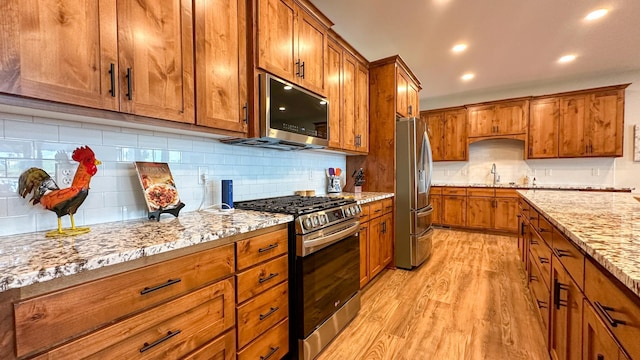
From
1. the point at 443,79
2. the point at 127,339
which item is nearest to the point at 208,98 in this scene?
the point at 127,339

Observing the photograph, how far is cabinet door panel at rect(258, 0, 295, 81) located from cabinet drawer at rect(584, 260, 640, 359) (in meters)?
1.91

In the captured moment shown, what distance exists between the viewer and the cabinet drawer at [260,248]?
1295 millimetres

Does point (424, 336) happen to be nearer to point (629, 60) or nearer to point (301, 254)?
point (301, 254)

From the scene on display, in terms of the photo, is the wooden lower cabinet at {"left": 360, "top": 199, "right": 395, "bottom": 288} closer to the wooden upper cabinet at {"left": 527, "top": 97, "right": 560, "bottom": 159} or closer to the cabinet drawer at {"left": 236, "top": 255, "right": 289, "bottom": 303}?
the cabinet drawer at {"left": 236, "top": 255, "right": 289, "bottom": 303}

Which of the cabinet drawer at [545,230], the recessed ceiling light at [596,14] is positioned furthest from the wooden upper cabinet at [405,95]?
the cabinet drawer at [545,230]

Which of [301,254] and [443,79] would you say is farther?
[443,79]

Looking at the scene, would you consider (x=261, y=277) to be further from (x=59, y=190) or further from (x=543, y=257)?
(x=543, y=257)

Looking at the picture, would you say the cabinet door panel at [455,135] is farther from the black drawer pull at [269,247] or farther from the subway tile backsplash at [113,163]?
the black drawer pull at [269,247]

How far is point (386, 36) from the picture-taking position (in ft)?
10.3

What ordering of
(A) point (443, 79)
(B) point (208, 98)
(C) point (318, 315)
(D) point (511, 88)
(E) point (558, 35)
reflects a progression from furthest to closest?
(D) point (511, 88)
(A) point (443, 79)
(E) point (558, 35)
(C) point (318, 315)
(B) point (208, 98)

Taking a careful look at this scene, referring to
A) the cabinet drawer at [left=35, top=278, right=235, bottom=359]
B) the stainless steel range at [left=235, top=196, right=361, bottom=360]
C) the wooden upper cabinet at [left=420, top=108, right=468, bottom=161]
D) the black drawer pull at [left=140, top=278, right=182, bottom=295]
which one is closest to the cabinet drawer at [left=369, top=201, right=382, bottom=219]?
the stainless steel range at [left=235, top=196, right=361, bottom=360]

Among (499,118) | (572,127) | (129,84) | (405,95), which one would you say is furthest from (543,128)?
(129,84)

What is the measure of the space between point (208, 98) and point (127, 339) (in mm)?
1176

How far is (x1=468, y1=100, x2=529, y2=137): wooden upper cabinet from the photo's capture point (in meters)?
4.79
